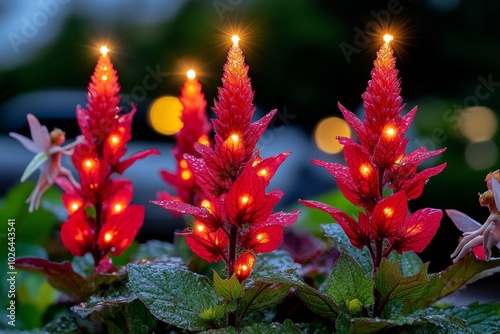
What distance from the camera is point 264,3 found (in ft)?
A: 14.9

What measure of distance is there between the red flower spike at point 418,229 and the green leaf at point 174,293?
234mm

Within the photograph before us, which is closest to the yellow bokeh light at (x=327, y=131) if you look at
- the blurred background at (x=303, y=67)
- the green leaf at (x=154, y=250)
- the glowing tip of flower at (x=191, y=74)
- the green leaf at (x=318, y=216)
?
the blurred background at (x=303, y=67)

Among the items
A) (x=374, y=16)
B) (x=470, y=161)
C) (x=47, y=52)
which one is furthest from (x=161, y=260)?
(x=47, y=52)

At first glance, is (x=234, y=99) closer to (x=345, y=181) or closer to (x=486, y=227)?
(x=345, y=181)

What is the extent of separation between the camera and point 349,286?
2.92 feet

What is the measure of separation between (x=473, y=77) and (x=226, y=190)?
13.0 ft

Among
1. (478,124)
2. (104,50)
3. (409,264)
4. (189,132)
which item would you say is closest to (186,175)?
(189,132)

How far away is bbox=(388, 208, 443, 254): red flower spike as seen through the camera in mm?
869

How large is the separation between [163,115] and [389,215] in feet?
12.2

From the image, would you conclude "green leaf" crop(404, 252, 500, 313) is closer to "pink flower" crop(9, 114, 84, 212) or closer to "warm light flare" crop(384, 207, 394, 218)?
"warm light flare" crop(384, 207, 394, 218)

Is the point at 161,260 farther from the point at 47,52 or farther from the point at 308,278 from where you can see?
the point at 47,52

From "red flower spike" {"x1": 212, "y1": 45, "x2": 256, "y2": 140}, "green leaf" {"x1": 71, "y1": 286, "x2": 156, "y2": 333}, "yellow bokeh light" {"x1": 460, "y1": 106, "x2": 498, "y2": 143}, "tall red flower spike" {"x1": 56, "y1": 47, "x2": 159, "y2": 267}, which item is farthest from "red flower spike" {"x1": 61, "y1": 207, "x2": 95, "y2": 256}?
"yellow bokeh light" {"x1": 460, "y1": 106, "x2": 498, "y2": 143}

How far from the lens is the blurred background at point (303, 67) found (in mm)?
3922

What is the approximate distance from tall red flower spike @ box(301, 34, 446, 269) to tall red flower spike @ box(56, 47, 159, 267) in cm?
34
